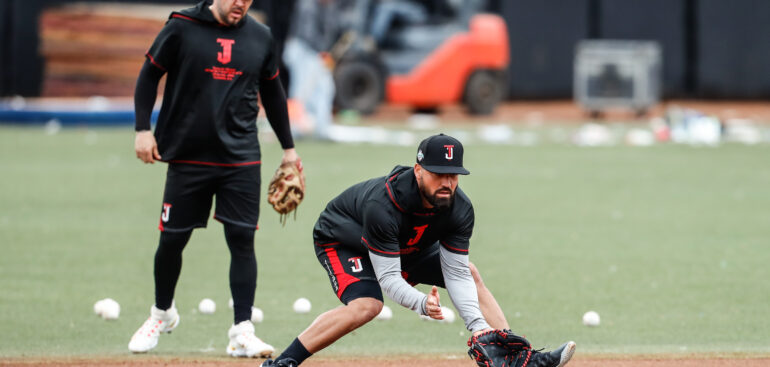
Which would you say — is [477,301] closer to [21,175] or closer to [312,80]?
[21,175]

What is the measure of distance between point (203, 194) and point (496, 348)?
203 cm

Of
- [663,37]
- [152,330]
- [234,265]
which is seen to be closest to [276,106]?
[234,265]

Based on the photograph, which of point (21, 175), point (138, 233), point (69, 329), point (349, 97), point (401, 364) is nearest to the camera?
point (401, 364)

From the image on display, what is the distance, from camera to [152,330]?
6.50 metres

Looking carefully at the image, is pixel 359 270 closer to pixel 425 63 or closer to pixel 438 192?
pixel 438 192

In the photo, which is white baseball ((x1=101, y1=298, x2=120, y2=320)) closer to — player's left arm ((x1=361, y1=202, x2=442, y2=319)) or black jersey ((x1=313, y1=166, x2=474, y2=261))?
black jersey ((x1=313, y1=166, x2=474, y2=261))

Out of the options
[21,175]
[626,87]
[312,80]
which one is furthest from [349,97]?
[21,175]

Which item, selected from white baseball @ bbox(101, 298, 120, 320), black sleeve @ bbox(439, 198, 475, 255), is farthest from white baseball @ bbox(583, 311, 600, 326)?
white baseball @ bbox(101, 298, 120, 320)

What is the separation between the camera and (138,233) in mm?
10531

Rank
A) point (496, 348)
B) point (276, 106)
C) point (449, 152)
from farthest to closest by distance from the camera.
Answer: point (276, 106), point (496, 348), point (449, 152)

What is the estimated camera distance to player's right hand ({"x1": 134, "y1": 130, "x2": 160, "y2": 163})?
623 cm

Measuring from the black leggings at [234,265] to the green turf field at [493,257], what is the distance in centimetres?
39

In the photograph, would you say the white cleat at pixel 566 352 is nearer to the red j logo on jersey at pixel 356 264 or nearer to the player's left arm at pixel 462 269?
the player's left arm at pixel 462 269

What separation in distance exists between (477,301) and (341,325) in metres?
0.71
